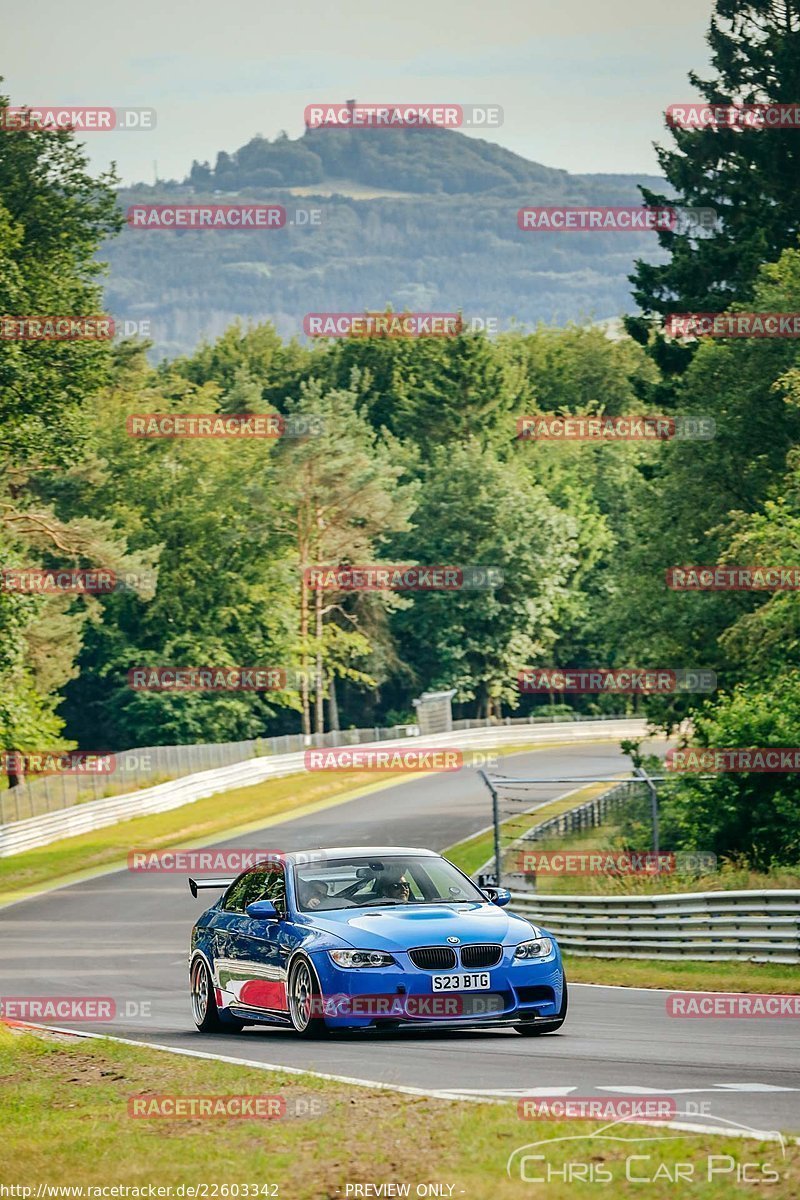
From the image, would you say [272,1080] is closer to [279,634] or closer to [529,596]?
[279,634]

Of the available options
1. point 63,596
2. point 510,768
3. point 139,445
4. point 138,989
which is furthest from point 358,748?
point 138,989

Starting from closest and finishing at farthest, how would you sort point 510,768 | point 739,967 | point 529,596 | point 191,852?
point 739,967 < point 191,852 < point 510,768 < point 529,596

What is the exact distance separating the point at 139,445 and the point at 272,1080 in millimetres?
80976

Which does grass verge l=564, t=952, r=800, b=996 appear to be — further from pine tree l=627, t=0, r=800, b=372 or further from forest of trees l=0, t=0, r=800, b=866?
pine tree l=627, t=0, r=800, b=372

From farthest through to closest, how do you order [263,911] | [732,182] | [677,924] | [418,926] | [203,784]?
1. [203,784]
2. [732,182]
3. [677,924]
4. [263,911]
5. [418,926]

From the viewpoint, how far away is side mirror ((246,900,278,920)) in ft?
48.5

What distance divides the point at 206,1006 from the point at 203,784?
4964 centimetres

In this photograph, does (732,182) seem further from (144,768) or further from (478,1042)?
(478,1042)

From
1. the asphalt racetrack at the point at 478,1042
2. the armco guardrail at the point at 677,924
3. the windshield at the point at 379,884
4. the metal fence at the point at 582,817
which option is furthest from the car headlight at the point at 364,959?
the metal fence at the point at 582,817

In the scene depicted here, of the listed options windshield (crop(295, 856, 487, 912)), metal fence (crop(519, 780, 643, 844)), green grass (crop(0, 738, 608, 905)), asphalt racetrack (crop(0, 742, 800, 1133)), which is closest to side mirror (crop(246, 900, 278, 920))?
windshield (crop(295, 856, 487, 912))

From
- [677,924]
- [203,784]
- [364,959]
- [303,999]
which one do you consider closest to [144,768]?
[203,784]

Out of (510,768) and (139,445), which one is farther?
(139,445)

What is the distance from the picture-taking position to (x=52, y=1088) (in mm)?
11867

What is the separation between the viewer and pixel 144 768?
210ft
